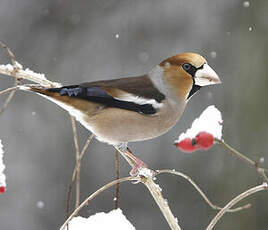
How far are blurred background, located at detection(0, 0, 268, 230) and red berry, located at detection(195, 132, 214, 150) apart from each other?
11.0 ft

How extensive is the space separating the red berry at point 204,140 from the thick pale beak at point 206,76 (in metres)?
0.49

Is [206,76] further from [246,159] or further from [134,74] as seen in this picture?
[134,74]

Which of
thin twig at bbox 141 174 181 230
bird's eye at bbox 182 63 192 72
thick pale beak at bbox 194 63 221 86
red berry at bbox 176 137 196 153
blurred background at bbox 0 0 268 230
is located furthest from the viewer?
blurred background at bbox 0 0 268 230

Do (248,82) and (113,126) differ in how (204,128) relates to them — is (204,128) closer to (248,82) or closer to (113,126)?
(113,126)

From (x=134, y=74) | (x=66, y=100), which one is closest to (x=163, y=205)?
(x=66, y=100)

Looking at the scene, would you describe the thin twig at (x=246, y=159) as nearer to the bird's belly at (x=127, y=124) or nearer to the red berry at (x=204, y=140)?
the red berry at (x=204, y=140)

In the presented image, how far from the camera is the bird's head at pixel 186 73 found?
177cm

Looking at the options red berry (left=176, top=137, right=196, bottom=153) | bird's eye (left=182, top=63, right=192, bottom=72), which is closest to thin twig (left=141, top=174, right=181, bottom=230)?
red berry (left=176, top=137, right=196, bottom=153)

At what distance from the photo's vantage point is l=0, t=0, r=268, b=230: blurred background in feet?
15.2

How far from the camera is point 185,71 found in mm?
1893

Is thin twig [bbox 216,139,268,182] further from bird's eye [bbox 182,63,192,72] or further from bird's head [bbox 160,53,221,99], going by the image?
bird's eye [bbox 182,63,192,72]

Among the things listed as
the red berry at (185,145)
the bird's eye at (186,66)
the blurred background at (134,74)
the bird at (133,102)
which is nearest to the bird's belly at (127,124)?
the bird at (133,102)

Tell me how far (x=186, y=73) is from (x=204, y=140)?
2.30 ft

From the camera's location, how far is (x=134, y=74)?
15.5 ft
